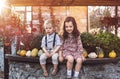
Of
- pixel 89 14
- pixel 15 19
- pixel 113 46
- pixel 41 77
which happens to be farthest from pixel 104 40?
pixel 89 14

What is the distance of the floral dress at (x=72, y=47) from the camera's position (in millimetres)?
6414

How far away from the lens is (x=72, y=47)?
6.45 meters

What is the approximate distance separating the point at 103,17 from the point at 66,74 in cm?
494

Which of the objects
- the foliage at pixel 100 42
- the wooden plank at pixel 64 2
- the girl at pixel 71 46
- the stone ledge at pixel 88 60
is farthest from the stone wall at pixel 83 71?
the wooden plank at pixel 64 2

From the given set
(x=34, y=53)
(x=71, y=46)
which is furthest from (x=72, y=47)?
(x=34, y=53)

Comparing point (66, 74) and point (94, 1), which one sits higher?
point (94, 1)

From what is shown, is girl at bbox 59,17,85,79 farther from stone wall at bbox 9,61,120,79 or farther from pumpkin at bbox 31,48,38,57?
pumpkin at bbox 31,48,38,57

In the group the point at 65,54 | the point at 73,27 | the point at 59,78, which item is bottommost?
the point at 59,78

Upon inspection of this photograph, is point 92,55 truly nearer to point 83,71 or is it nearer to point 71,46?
point 83,71

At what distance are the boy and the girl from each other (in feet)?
0.33

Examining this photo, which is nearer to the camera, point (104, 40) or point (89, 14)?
point (104, 40)

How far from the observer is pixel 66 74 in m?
6.54

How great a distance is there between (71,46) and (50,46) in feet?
1.21

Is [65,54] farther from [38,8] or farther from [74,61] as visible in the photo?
[38,8]
